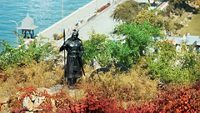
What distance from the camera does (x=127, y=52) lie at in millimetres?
17875

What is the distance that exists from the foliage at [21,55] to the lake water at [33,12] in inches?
842

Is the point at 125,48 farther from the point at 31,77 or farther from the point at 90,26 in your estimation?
the point at 90,26

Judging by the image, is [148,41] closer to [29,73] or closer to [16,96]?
[29,73]

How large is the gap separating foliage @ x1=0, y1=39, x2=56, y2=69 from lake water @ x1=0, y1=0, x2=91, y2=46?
21.4 meters

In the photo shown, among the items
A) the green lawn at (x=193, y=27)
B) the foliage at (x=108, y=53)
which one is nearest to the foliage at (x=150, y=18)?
the green lawn at (x=193, y=27)

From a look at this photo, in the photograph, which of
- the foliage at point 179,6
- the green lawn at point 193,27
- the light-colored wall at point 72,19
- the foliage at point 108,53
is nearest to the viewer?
the foliage at point 108,53

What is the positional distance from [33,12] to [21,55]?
31578mm

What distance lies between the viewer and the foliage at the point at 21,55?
15.8 m

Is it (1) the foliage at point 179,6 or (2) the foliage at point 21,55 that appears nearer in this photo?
(2) the foliage at point 21,55

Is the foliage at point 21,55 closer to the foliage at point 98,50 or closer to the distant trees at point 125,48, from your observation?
the foliage at point 98,50

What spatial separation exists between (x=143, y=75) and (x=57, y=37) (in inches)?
845

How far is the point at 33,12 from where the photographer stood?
47.5 metres

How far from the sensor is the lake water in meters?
42.6

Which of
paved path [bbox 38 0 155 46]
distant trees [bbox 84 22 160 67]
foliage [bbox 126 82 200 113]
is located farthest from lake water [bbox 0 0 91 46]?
foliage [bbox 126 82 200 113]
